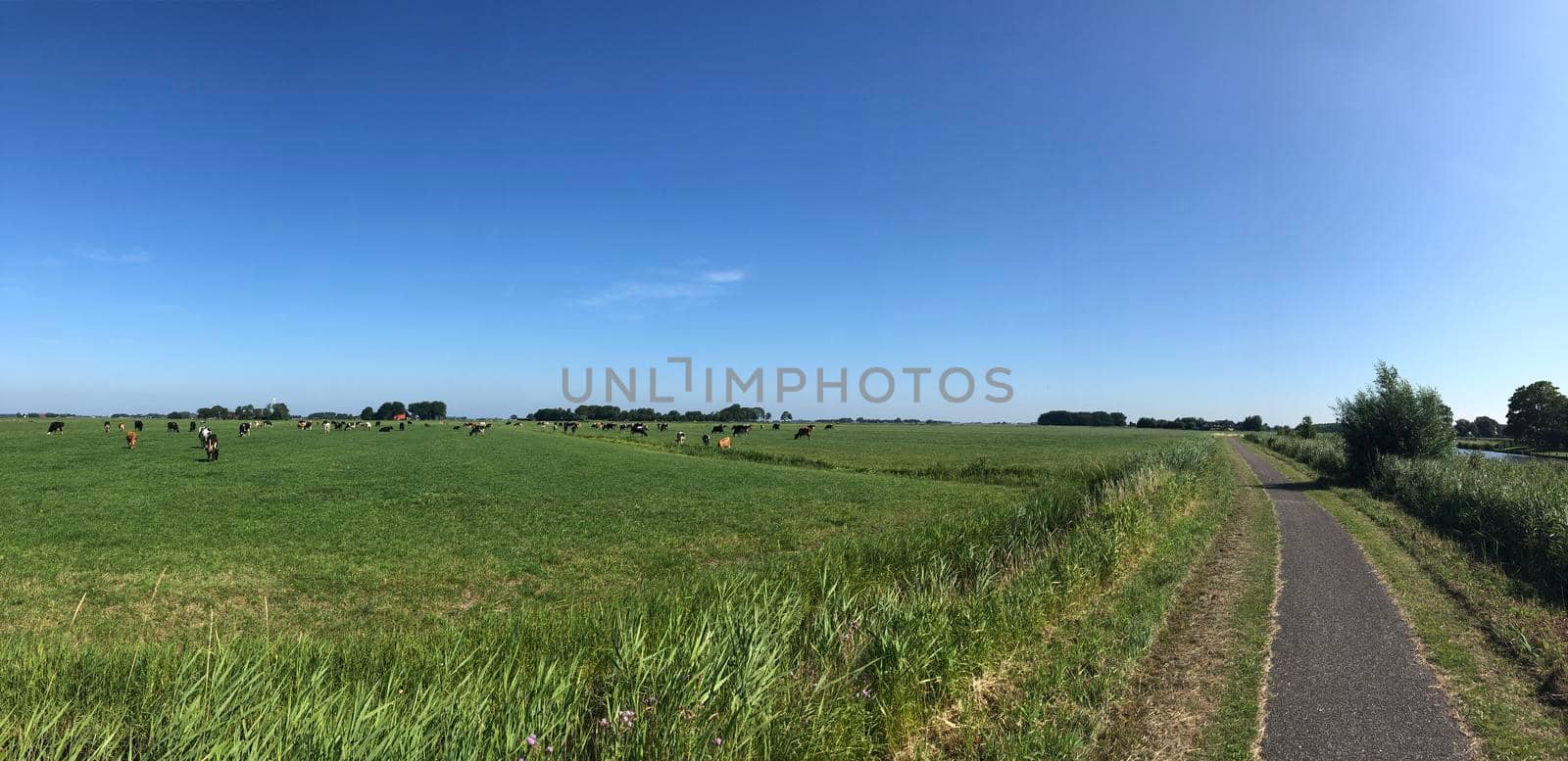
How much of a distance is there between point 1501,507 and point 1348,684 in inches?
476

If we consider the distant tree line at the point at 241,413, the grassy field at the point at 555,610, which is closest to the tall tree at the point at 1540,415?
the grassy field at the point at 555,610

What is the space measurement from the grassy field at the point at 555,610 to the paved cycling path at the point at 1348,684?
139 centimetres

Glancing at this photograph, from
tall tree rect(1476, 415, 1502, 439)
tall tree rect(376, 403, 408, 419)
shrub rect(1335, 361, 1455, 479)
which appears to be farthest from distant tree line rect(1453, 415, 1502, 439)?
tall tree rect(376, 403, 408, 419)

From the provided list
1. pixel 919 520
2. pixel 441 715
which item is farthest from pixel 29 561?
pixel 919 520

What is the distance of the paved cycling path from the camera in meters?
5.21

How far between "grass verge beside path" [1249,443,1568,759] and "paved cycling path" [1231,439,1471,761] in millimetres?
222

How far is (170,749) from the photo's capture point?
2879 mm

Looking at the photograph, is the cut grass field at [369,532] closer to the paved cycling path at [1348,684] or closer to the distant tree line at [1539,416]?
the paved cycling path at [1348,684]

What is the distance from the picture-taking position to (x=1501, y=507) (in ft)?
43.8

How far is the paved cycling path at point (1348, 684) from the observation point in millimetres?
5211

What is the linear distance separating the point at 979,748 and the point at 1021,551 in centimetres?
623

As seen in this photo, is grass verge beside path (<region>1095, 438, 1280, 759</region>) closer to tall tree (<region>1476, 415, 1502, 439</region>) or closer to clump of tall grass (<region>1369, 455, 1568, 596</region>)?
clump of tall grass (<region>1369, 455, 1568, 596</region>)

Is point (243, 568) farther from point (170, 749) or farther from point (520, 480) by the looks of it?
point (520, 480)

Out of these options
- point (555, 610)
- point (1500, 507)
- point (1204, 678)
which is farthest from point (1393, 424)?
point (555, 610)
